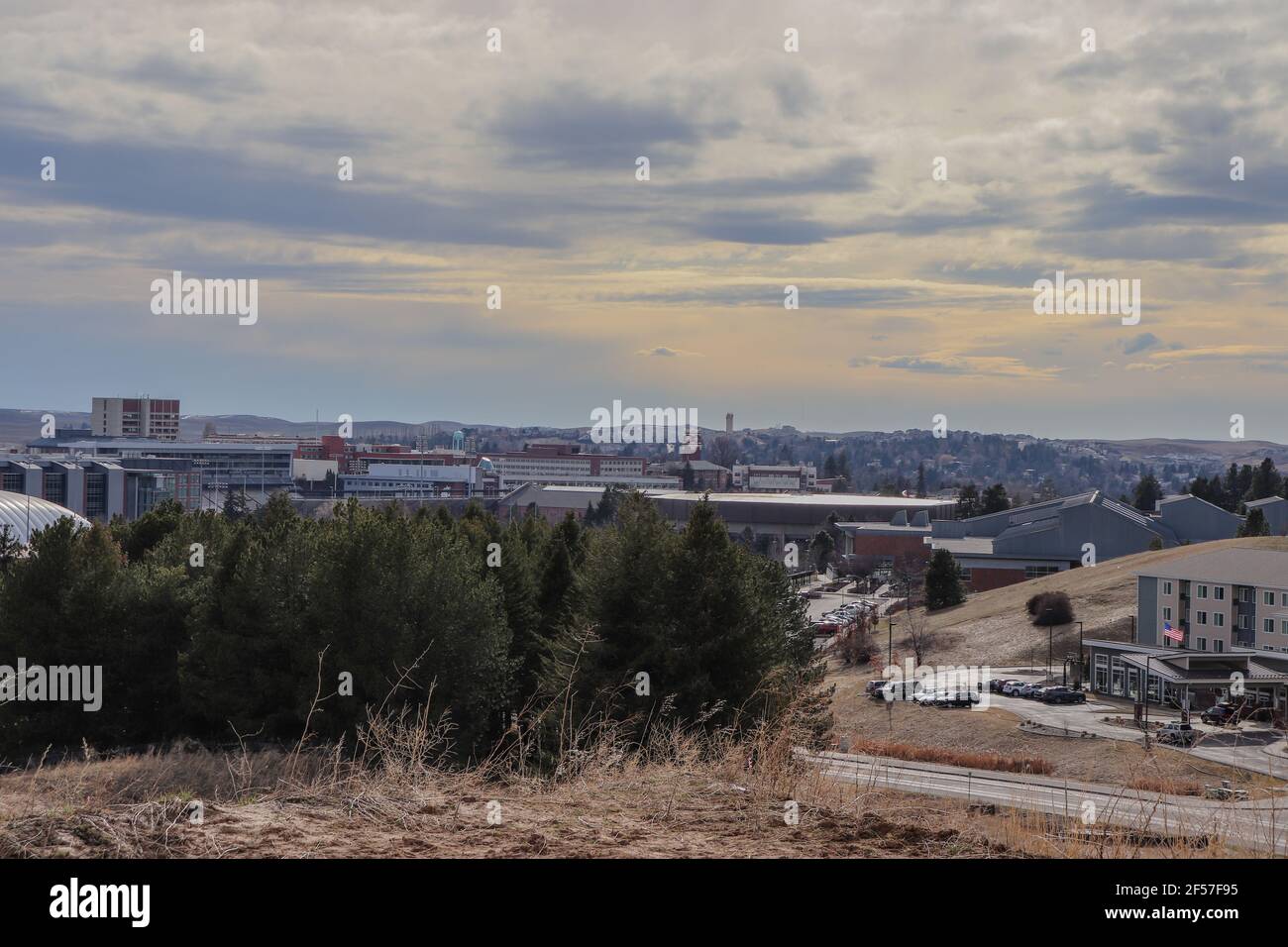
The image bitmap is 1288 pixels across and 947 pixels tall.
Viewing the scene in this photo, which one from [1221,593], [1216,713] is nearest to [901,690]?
[1216,713]

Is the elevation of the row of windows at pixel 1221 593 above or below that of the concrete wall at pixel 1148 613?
above

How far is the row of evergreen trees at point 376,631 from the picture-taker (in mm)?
18656

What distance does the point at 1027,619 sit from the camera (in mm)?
63562

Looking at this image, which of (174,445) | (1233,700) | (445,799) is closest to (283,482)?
(174,445)

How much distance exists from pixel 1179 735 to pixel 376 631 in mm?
23777

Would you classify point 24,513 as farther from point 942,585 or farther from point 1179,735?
point 1179,735

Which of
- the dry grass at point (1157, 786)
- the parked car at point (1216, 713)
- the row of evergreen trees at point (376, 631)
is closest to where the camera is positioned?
the dry grass at point (1157, 786)

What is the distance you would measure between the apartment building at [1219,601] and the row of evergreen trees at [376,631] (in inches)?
1278

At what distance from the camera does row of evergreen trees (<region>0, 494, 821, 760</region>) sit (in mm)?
18656

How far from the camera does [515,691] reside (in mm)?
23781

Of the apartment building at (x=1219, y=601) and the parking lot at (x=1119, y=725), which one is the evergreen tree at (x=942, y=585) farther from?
the apartment building at (x=1219, y=601)

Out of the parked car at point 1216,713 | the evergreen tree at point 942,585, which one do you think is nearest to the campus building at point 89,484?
the evergreen tree at point 942,585
